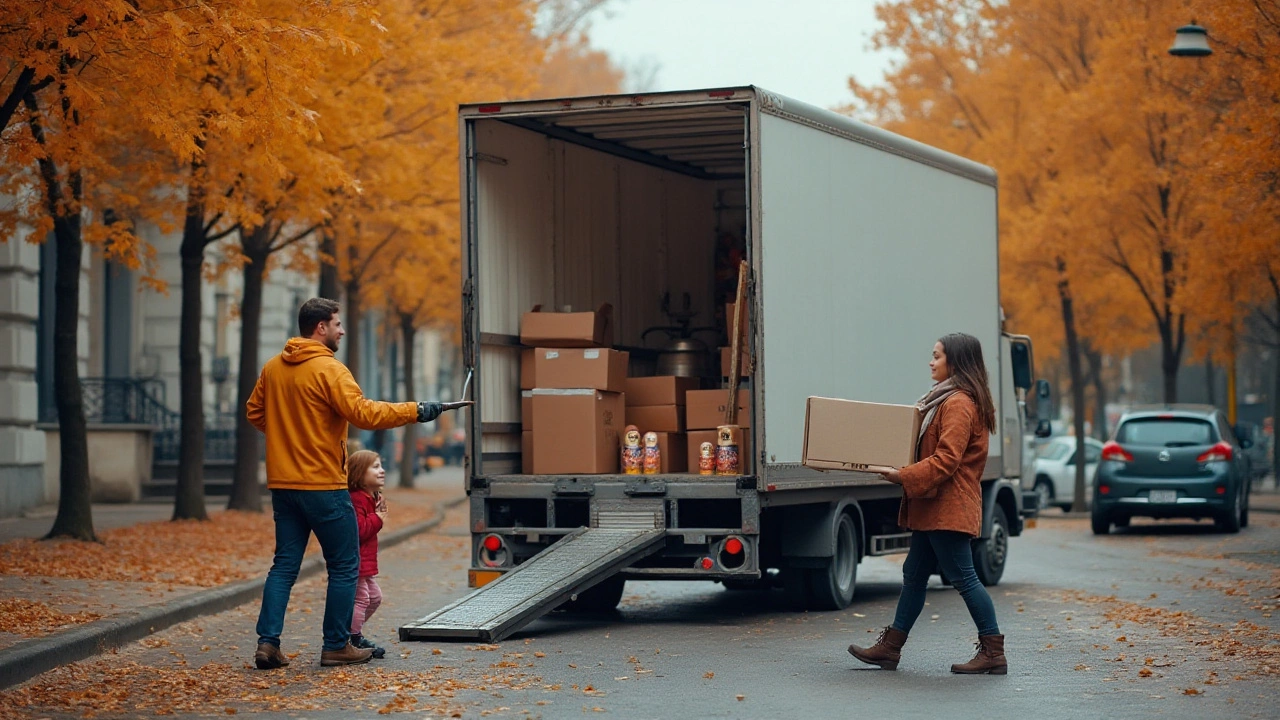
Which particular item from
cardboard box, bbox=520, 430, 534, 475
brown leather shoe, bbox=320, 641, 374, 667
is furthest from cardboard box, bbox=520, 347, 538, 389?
brown leather shoe, bbox=320, 641, 374, 667

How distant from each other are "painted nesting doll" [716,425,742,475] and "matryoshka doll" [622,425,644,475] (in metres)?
0.67

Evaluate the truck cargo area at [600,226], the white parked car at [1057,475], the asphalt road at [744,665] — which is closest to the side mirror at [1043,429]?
the asphalt road at [744,665]

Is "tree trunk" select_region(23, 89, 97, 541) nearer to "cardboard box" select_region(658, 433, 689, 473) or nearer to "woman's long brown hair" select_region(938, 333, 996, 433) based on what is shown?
"cardboard box" select_region(658, 433, 689, 473)

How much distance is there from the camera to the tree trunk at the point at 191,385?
19.7m

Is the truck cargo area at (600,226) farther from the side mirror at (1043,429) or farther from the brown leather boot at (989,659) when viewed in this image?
the side mirror at (1043,429)

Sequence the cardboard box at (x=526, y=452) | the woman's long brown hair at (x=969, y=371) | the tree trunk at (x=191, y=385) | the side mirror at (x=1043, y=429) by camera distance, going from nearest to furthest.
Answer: the woman's long brown hair at (x=969, y=371), the cardboard box at (x=526, y=452), the side mirror at (x=1043, y=429), the tree trunk at (x=191, y=385)

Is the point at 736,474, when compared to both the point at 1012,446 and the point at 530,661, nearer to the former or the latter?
the point at 530,661

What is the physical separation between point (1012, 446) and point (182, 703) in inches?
397

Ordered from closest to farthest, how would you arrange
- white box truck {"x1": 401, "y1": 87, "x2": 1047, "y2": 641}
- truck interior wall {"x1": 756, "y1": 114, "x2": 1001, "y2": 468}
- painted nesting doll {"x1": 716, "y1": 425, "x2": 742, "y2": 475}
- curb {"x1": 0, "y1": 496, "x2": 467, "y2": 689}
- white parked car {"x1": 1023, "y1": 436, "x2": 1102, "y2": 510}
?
curb {"x1": 0, "y1": 496, "x2": 467, "y2": 689}
white box truck {"x1": 401, "y1": 87, "x2": 1047, "y2": 641}
truck interior wall {"x1": 756, "y1": 114, "x2": 1001, "y2": 468}
painted nesting doll {"x1": 716, "y1": 425, "x2": 742, "y2": 475}
white parked car {"x1": 1023, "y1": 436, "x2": 1102, "y2": 510}

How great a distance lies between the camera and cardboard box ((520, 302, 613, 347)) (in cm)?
1304

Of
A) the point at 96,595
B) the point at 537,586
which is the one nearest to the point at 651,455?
the point at 537,586

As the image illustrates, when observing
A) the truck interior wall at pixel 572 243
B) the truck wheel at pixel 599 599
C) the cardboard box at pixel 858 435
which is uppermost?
the truck interior wall at pixel 572 243

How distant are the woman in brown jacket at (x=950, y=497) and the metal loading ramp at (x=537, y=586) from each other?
216cm

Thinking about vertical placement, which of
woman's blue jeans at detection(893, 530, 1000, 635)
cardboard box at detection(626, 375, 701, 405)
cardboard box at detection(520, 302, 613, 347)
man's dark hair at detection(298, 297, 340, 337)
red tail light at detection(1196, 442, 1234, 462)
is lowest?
woman's blue jeans at detection(893, 530, 1000, 635)
